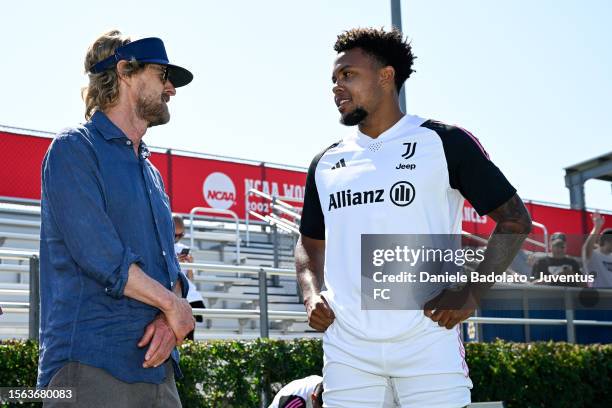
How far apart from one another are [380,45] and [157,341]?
169 centimetres

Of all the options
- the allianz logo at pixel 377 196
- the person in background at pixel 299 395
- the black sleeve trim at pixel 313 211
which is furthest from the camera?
the person in background at pixel 299 395

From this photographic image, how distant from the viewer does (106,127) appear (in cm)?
354

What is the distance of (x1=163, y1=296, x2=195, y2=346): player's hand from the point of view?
11.1 ft

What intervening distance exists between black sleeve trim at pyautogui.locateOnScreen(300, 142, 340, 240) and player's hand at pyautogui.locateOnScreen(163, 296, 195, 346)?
3.09 ft

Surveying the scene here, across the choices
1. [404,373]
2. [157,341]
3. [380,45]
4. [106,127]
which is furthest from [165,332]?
[380,45]

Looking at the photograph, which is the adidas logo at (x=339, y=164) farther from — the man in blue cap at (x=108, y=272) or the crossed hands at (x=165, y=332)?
the crossed hands at (x=165, y=332)

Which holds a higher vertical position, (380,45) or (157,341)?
(380,45)

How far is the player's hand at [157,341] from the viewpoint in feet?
10.9

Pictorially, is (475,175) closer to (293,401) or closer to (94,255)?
(94,255)

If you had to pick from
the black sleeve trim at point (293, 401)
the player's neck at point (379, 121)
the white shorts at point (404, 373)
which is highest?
the player's neck at point (379, 121)

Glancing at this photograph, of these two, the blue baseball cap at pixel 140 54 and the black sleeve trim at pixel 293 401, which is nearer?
the blue baseball cap at pixel 140 54

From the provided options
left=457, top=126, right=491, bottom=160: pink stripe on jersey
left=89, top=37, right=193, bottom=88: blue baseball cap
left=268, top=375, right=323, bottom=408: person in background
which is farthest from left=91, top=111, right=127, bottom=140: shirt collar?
left=268, top=375, right=323, bottom=408: person in background

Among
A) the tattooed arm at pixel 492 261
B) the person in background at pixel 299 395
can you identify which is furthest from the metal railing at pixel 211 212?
the tattooed arm at pixel 492 261

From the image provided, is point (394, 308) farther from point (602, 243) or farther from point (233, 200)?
point (233, 200)
